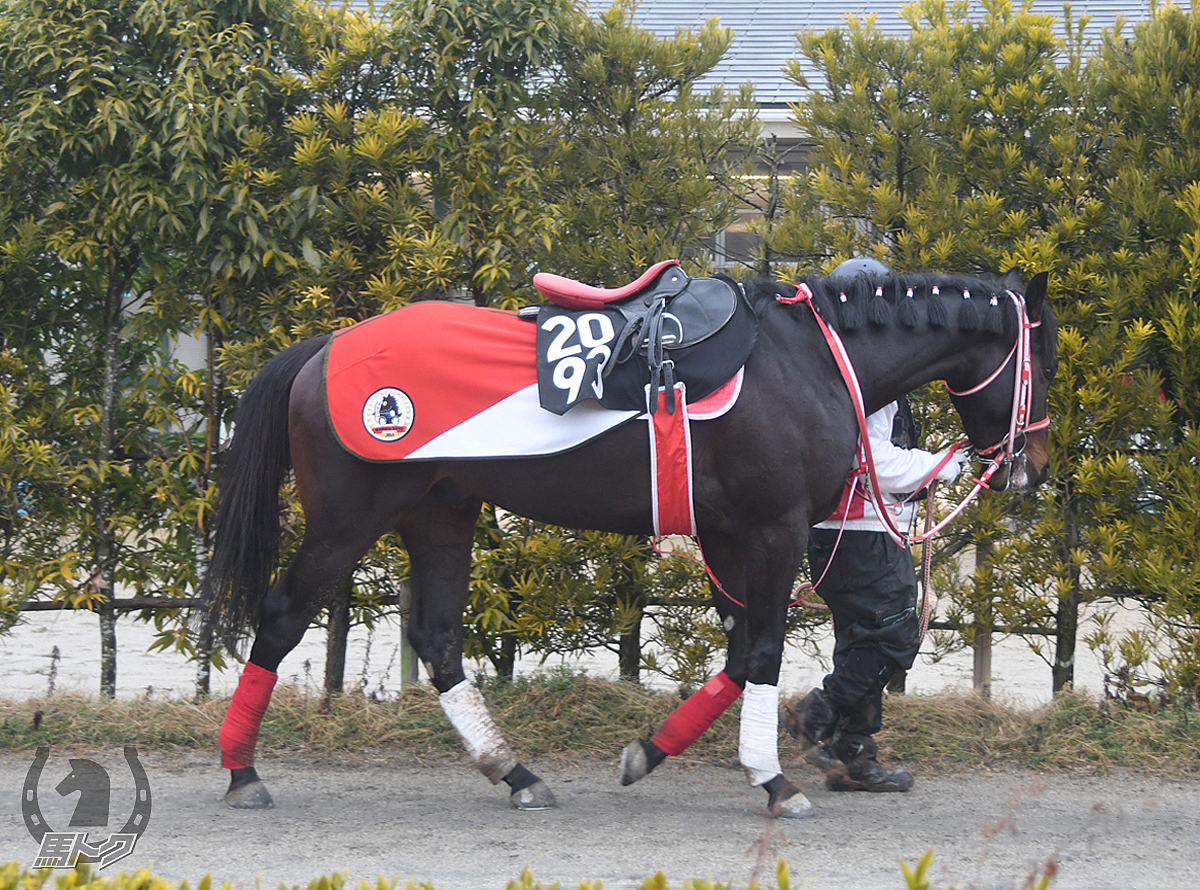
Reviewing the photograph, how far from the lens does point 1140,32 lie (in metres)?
4.91

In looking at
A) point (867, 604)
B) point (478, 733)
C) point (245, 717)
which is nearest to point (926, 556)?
point (867, 604)

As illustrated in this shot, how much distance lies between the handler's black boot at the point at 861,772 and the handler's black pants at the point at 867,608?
0.13m

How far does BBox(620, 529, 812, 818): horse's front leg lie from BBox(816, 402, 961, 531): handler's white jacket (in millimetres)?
329

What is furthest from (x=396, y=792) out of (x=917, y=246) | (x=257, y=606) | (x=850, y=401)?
(x=917, y=246)

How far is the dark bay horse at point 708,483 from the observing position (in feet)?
12.9

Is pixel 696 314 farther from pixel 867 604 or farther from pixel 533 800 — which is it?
pixel 533 800

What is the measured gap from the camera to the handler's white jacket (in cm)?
418

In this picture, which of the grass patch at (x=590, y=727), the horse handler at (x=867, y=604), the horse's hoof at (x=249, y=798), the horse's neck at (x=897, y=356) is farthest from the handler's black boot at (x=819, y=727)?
the horse's hoof at (x=249, y=798)

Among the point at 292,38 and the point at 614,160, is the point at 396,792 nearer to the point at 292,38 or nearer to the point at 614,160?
the point at 614,160

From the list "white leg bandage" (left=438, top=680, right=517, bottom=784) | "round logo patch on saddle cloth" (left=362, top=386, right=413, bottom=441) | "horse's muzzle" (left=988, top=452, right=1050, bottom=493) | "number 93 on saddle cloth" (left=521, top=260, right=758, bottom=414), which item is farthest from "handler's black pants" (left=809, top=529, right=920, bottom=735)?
"round logo patch on saddle cloth" (left=362, top=386, right=413, bottom=441)

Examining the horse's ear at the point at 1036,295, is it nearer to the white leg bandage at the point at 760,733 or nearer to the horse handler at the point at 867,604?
the horse handler at the point at 867,604

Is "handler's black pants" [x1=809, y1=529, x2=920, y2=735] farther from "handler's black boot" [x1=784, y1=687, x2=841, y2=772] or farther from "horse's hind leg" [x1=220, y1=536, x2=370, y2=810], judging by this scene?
"horse's hind leg" [x1=220, y1=536, x2=370, y2=810]

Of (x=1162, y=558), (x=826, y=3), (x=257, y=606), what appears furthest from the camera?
Result: (x=826, y=3)

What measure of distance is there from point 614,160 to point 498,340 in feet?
4.83
